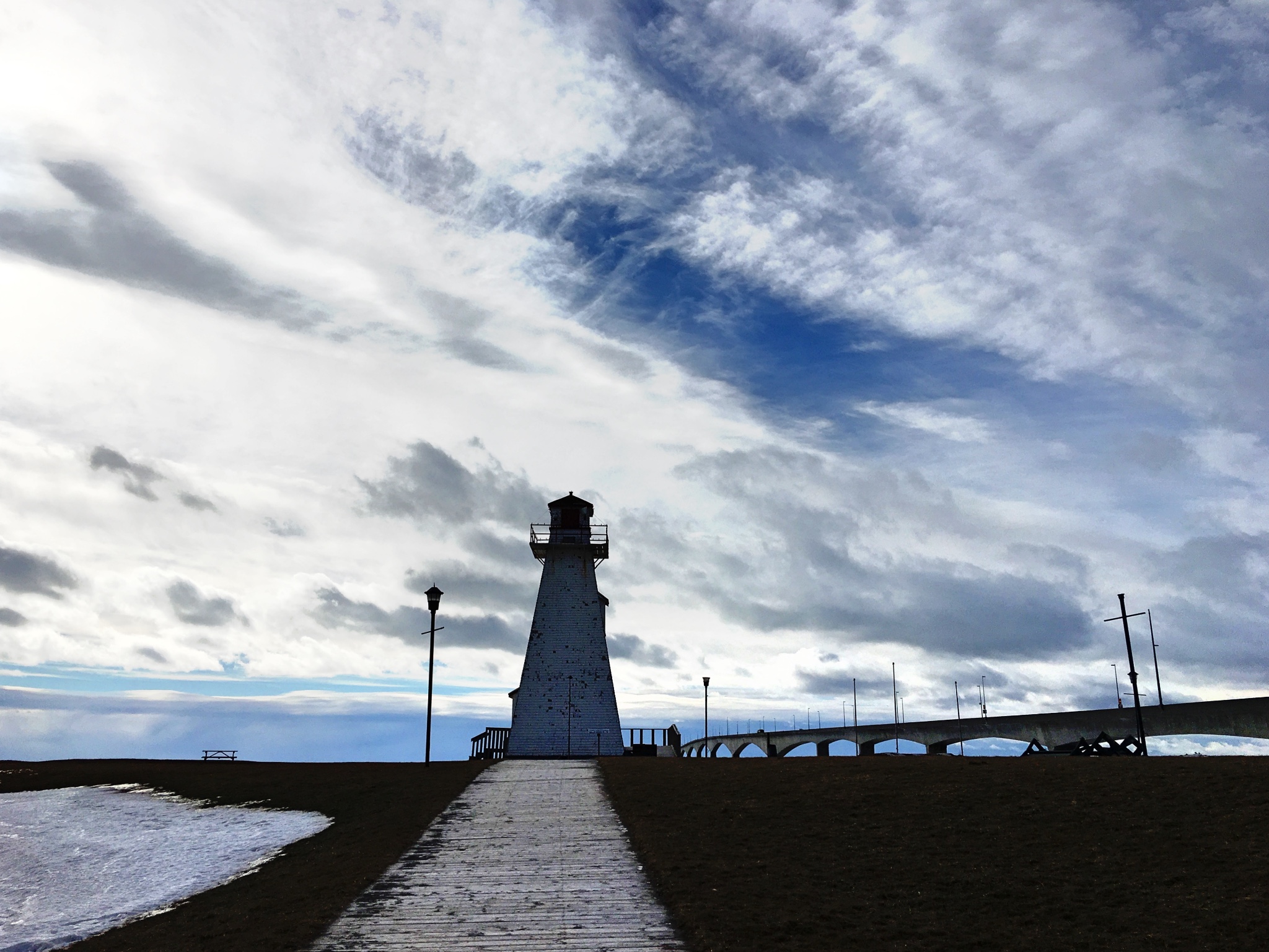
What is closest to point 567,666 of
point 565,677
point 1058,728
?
point 565,677

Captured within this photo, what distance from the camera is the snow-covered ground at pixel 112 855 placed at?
1962 centimetres

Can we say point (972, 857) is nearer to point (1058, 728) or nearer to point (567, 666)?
point (567, 666)

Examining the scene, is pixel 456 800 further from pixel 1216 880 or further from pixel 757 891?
pixel 1216 880

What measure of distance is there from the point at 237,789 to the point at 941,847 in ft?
90.1

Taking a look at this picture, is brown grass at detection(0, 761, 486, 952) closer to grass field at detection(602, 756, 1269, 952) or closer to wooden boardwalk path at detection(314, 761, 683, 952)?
wooden boardwalk path at detection(314, 761, 683, 952)

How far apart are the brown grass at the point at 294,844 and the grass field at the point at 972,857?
5893 millimetres

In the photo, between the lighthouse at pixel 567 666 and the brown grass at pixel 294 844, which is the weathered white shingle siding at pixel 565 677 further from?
the brown grass at pixel 294 844

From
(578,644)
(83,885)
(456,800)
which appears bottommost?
(83,885)

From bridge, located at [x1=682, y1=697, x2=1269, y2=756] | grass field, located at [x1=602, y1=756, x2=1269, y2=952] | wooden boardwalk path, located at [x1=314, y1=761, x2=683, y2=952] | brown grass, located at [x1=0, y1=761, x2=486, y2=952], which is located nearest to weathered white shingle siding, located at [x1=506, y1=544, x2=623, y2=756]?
brown grass, located at [x1=0, y1=761, x2=486, y2=952]

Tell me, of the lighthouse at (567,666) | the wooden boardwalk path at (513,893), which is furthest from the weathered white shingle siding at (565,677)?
the wooden boardwalk path at (513,893)

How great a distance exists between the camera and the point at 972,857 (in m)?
18.2

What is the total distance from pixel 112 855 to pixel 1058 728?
50734mm

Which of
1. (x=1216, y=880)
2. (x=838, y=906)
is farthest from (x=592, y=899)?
(x=1216, y=880)

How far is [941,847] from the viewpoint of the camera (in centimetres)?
1898
